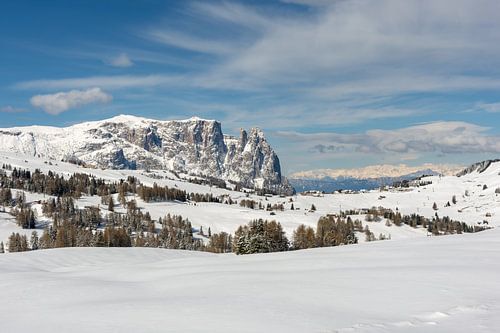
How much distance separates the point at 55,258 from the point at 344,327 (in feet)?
174

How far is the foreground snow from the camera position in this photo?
14.5 metres

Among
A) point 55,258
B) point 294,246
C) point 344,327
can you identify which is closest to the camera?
point 344,327

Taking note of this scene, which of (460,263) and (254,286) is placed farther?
(460,263)

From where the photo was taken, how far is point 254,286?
2261 centimetres

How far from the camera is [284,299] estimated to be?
744 inches

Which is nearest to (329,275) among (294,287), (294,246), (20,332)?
(294,287)

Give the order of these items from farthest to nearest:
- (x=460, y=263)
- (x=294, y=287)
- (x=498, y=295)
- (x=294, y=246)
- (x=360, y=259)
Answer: (x=294, y=246)
(x=360, y=259)
(x=460, y=263)
(x=294, y=287)
(x=498, y=295)

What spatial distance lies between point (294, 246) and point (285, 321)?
401 ft

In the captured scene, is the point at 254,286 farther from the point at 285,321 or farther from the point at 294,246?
the point at 294,246

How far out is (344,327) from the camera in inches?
547

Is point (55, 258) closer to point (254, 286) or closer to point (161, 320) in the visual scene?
point (254, 286)

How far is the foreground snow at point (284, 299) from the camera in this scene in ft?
47.7

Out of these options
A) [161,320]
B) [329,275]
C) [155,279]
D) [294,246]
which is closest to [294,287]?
[329,275]

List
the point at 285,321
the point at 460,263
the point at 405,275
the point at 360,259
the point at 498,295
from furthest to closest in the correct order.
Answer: the point at 360,259 < the point at 460,263 < the point at 405,275 < the point at 498,295 < the point at 285,321
